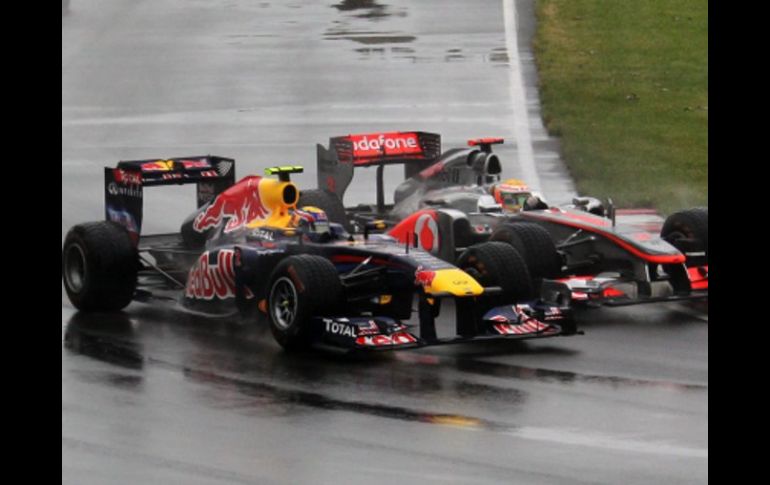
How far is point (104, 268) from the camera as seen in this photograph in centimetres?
2141

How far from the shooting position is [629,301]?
21281 mm

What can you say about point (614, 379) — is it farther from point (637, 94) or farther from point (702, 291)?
point (637, 94)

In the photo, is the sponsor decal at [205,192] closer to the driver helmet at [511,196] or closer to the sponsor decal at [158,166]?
the sponsor decal at [158,166]

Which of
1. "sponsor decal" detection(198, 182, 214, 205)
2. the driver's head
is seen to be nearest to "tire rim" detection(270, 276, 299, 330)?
the driver's head

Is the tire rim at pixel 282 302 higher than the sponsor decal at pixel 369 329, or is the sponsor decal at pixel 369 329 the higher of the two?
the tire rim at pixel 282 302

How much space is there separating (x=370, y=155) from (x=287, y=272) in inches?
246

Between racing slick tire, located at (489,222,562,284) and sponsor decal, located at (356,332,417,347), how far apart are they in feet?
9.79

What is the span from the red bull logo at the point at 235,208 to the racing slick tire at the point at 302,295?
7.67ft

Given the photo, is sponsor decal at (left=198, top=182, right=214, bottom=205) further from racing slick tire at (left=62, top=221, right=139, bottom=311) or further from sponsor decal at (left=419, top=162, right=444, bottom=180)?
sponsor decal at (left=419, top=162, right=444, bottom=180)

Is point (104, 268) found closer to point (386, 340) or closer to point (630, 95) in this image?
point (386, 340)

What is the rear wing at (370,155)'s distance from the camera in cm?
2519

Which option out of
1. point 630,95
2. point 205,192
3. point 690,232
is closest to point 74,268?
point 205,192

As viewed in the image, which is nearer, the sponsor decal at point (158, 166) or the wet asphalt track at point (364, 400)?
the wet asphalt track at point (364, 400)

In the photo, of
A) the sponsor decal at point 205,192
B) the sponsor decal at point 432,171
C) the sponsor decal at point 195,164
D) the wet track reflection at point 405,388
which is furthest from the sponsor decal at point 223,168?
the sponsor decal at point 432,171
